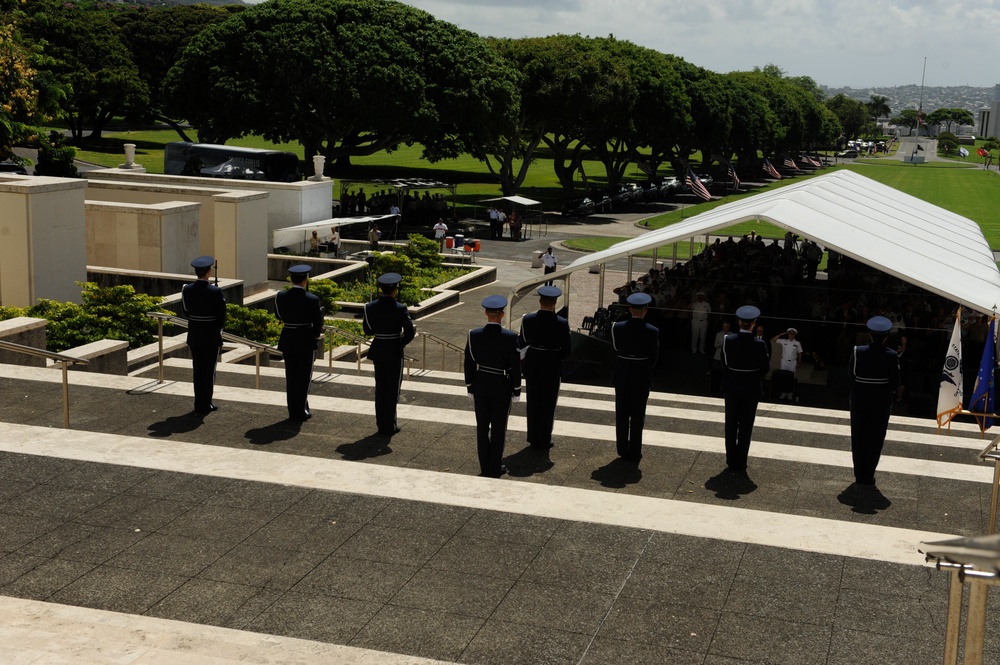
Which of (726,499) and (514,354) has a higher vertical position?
(514,354)

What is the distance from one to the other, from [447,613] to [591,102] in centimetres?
5351

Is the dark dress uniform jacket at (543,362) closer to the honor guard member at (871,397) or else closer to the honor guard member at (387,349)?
the honor guard member at (387,349)

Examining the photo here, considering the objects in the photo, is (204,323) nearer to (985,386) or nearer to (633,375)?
(633,375)

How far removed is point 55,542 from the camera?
6.84 metres

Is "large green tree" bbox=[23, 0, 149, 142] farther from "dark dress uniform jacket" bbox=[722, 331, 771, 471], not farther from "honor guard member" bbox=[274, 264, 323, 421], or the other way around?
"dark dress uniform jacket" bbox=[722, 331, 771, 471]

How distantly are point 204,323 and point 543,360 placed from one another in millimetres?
3173

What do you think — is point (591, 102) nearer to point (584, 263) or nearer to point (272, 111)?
point (272, 111)

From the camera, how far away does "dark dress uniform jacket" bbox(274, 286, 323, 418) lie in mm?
10500

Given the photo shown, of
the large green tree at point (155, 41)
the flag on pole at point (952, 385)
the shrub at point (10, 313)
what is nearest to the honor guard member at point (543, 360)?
the flag on pole at point (952, 385)

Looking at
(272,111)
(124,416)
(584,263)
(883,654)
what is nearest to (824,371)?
(584,263)

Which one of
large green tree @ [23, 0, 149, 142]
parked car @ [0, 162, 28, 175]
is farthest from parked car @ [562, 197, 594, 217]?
large green tree @ [23, 0, 149, 142]

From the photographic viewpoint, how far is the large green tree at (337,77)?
5003 cm

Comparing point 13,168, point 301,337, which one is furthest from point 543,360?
point 13,168

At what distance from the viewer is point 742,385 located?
9.94 m
